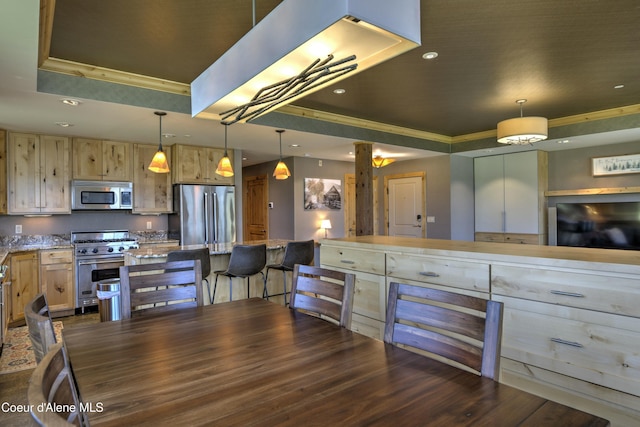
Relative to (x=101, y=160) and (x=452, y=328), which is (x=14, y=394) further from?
(x=101, y=160)

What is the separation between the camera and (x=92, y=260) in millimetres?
4863

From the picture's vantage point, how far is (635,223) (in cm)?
552

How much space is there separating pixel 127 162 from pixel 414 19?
5113 mm

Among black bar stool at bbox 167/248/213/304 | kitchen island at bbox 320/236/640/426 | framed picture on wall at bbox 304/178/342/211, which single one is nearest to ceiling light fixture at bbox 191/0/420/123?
kitchen island at bbox 320/236/640/426

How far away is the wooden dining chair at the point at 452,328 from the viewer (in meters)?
1.16

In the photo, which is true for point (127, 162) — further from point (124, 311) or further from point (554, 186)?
point (554, 186)

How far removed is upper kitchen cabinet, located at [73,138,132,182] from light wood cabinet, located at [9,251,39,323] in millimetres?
1159

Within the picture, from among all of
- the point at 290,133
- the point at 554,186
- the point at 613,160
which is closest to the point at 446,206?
the point at 554,186

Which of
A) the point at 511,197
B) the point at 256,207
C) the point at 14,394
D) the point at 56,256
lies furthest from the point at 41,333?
the point at 256,207

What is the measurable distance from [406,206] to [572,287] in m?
6.03

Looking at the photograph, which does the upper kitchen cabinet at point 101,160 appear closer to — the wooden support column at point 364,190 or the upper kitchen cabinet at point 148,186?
the upper kitchen cabinet at point 148,186

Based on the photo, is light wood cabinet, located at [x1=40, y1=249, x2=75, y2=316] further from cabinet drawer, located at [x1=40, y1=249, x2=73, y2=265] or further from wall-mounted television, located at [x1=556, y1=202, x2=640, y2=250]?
wall-mounted television, located at [x1=556, y1=202, x2=640, y2=250]

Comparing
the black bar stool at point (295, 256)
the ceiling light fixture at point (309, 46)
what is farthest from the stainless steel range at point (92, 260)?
the ceiling light fixture at point (309, 46)

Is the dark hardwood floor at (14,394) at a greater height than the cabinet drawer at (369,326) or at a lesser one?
lesser
